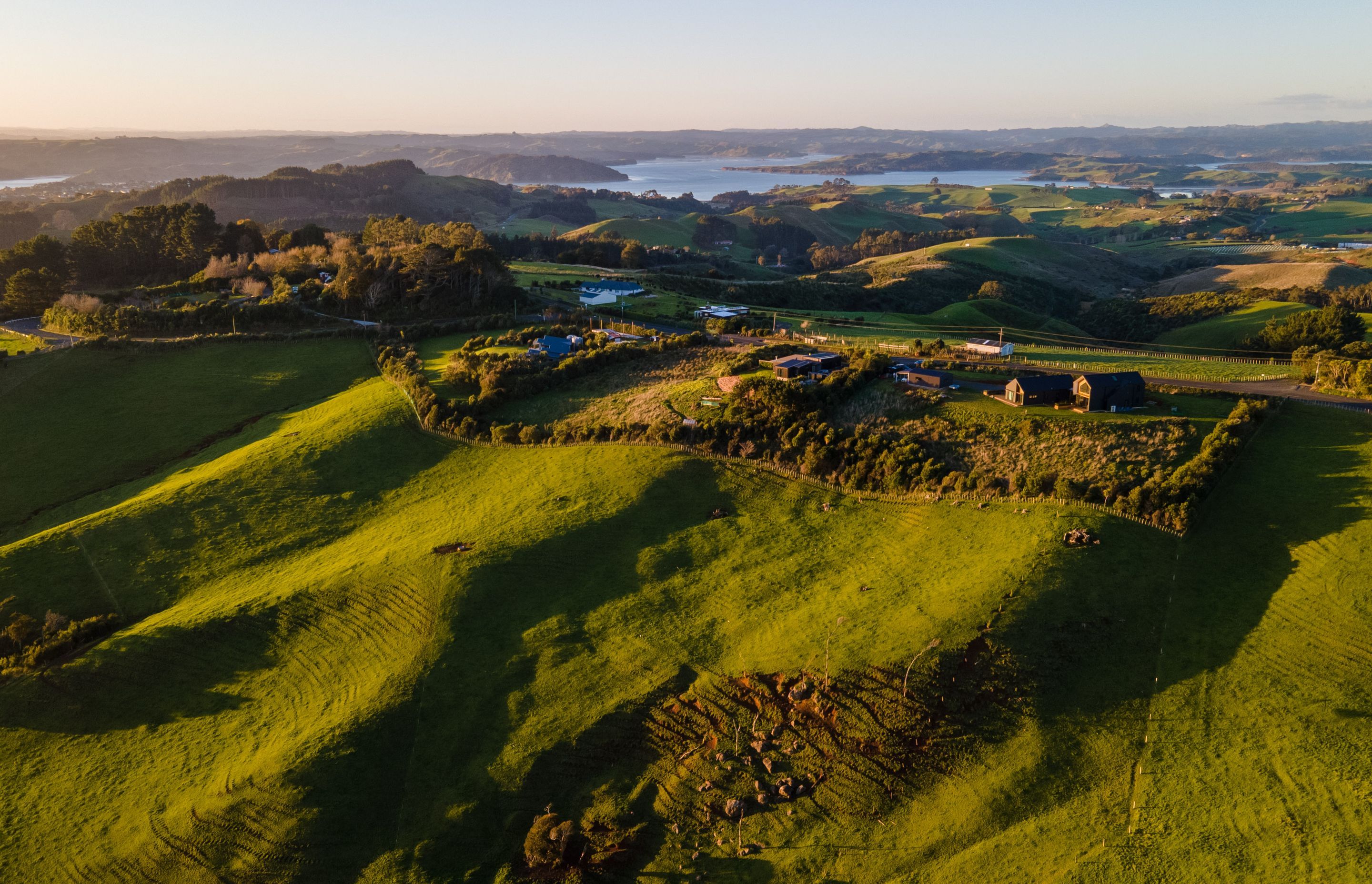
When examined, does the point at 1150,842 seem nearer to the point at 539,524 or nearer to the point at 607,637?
the point at 607,637

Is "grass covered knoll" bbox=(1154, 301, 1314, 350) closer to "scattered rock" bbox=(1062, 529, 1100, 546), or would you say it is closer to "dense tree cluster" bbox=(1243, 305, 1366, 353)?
"dense tree cluster" bbox=(1243, 305, 1366, 353)

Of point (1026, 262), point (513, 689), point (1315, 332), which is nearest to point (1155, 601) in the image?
point (513, 689)

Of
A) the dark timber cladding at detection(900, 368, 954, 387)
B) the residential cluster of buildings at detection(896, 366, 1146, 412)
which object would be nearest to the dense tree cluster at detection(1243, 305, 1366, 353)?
the residential cluster of buildings at detection(896, 366, 1146, 412)

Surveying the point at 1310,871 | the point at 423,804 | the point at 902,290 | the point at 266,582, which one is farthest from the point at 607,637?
the point at 902,290

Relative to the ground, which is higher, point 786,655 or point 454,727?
point 786,655

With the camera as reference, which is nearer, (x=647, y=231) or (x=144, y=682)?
(x=144, y=682)

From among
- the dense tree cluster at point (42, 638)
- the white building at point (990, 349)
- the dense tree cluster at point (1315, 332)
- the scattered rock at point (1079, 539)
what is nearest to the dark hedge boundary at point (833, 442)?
the scattered rock at point (1079, 539)

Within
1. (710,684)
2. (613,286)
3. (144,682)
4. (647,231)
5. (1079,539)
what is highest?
(647,231)

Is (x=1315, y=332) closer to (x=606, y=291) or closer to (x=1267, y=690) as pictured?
(x=1267, y=690)
